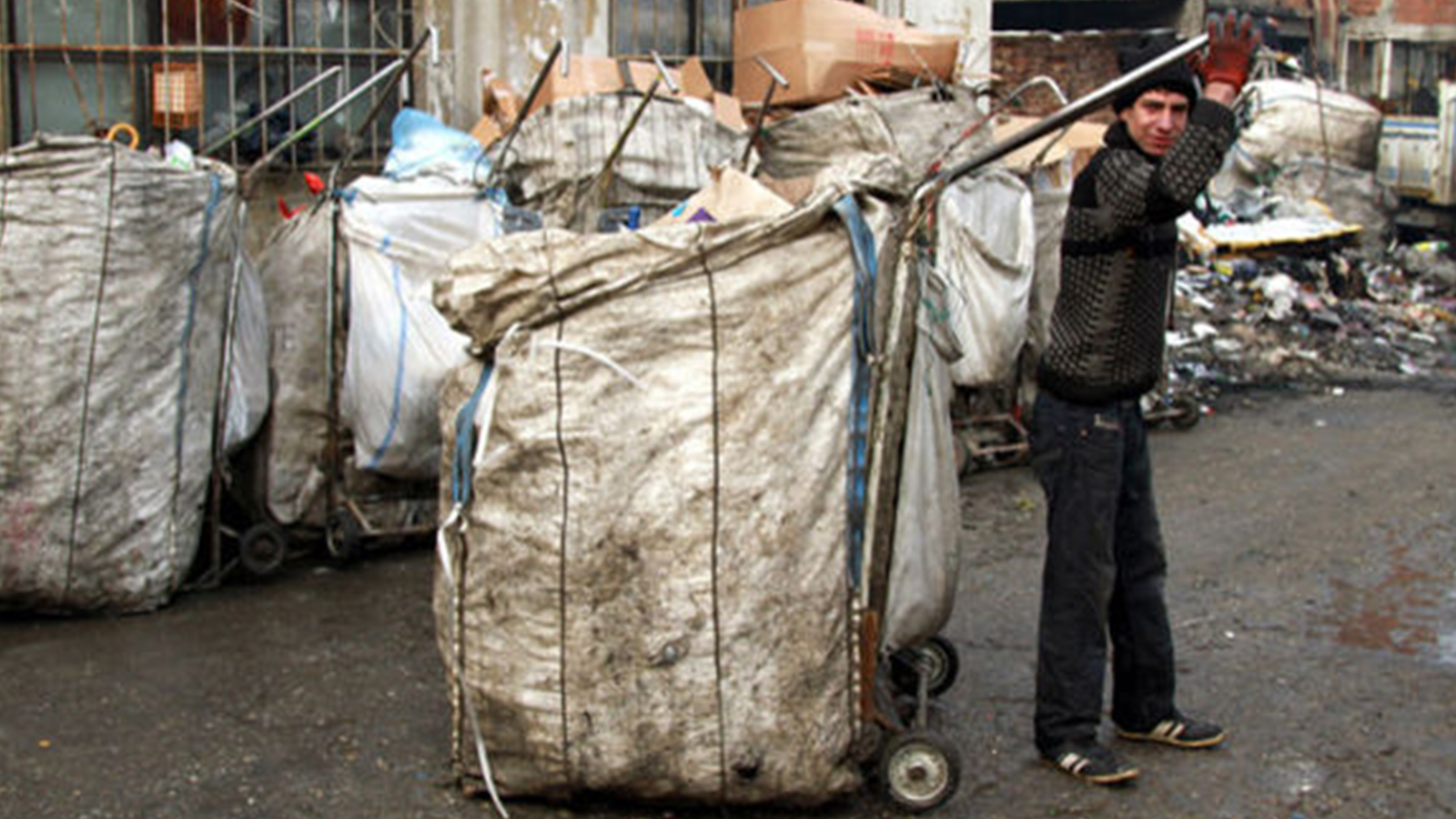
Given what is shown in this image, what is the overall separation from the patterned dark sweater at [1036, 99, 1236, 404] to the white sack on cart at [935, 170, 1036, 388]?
3228 mm

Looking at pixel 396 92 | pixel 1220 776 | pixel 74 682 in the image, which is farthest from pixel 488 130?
pixel 1220 776

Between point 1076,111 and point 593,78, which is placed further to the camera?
point 593,78

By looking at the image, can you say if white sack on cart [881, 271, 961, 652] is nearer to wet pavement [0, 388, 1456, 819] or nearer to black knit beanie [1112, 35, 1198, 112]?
wet pavement [0, 388, 1456, 819]

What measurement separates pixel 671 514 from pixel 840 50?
200 inches

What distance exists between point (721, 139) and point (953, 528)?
3.71 metres

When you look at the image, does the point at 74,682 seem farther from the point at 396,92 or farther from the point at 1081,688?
the point at 396,92

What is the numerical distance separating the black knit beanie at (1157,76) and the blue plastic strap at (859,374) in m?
0.77

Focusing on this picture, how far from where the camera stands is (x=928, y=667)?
398 centimetres

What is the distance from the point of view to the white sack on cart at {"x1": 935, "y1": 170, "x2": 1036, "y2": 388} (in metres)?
7.24

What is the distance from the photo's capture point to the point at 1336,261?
1310 cm

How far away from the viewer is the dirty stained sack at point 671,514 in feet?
11.0

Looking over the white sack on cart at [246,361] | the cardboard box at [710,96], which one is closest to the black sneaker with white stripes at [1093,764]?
the white sack on cart at [246,361]

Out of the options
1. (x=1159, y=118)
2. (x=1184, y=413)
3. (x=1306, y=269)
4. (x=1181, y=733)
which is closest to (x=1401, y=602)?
(x=1181, y=733)

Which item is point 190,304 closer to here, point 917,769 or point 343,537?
point 343,537
